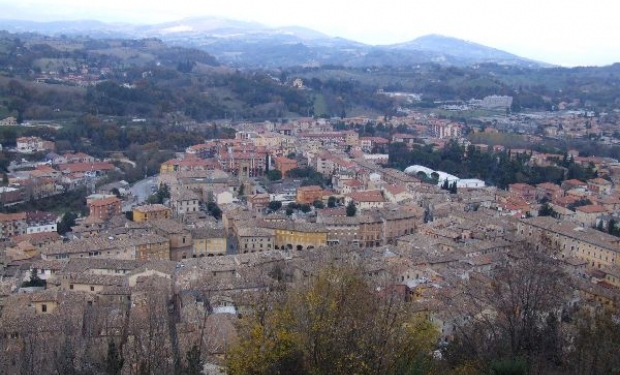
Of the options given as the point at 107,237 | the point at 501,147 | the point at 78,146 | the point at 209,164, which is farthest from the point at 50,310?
the point at 501,147

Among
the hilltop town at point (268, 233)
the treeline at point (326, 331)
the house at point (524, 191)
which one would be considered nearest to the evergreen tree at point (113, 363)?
the treeline at point (326, 331)

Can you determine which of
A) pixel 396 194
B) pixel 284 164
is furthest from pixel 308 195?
pixel 284 164

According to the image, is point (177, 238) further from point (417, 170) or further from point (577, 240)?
point (417, 170)

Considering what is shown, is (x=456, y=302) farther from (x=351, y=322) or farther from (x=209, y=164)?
(x=209, y=164)

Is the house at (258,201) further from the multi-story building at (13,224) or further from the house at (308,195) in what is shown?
the multi-story building at (13,224)

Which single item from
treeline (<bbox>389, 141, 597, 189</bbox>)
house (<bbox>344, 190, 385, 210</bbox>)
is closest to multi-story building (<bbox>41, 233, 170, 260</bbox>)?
house (<bbox>344, 190, 385, 210</bbox>)
